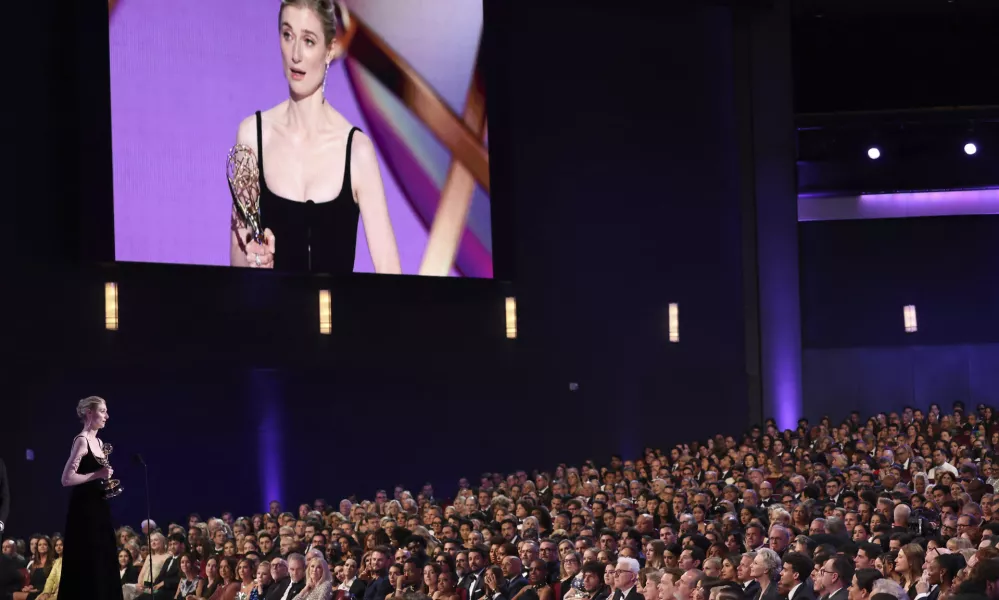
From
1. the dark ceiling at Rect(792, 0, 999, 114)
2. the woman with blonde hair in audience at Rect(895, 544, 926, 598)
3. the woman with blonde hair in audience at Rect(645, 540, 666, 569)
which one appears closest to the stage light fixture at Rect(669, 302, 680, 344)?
the dark ceiling at Rect(792, 0, 999, 114)

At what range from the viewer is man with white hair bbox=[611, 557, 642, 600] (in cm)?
812

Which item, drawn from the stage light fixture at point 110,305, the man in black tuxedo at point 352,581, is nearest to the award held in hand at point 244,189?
the stage light fixture at point 110,305

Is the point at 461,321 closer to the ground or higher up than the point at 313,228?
closer to the ground

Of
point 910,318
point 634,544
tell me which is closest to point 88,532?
point 634,544

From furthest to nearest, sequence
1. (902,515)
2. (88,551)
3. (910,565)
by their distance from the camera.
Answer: (902,515)
(910,565)
(88,551)

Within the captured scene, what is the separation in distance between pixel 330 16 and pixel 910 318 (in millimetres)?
11743

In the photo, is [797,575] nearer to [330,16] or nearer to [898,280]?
[330,16]

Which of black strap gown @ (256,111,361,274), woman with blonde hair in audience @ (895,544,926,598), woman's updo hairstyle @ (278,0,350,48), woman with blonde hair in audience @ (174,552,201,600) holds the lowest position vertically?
woman with blonde hair in audience @ (174,552,201,600)

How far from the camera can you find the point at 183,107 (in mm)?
13844

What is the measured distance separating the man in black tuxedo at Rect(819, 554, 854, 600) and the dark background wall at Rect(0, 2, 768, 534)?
8.30m

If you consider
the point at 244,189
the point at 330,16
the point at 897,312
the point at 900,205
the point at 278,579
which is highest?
the point at 330,16

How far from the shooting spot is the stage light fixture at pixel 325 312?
51.6ft

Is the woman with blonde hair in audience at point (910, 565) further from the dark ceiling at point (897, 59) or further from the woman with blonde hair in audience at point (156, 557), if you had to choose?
the dark ceiling at point (897, 59)

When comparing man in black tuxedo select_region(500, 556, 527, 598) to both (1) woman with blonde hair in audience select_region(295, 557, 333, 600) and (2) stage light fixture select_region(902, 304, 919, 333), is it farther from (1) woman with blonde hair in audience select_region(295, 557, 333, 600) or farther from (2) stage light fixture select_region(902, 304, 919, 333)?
(2) stage light fixture select_region(902, 304, 919, 333)
